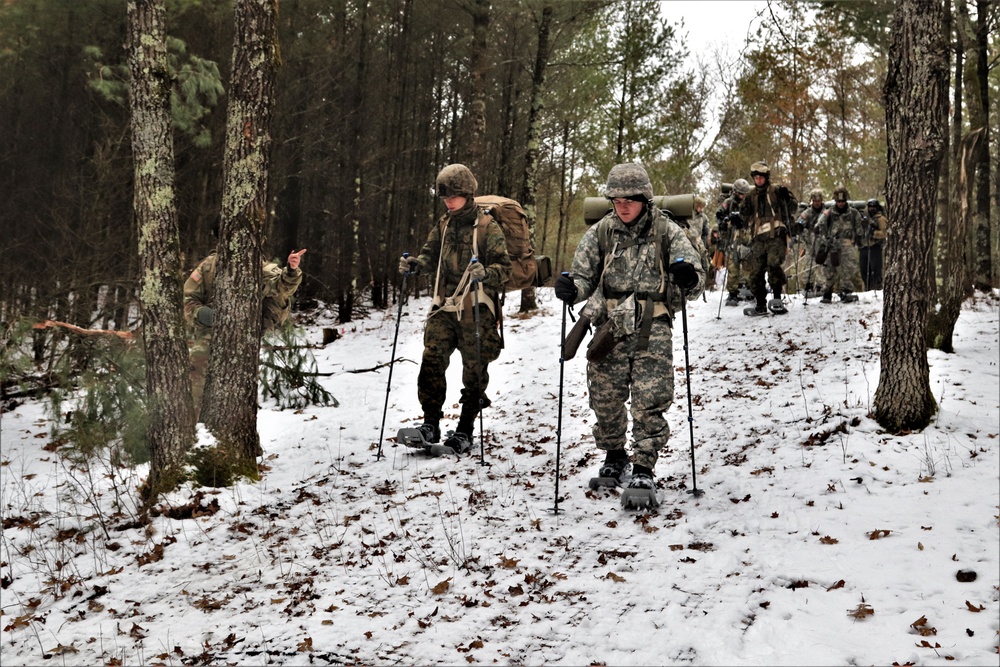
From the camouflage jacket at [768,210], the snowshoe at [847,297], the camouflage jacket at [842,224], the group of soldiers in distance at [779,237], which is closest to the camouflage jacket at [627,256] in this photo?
the group of soldiers in distance at [779,237]

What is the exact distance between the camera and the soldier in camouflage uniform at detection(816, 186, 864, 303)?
44.2ft

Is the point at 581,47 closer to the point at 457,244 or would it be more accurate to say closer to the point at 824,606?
the point at 457,244

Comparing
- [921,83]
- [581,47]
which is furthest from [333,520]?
[581,47]

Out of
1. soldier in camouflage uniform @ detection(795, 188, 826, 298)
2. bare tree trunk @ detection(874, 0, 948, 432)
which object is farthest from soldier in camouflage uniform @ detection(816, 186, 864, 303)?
bare tree trunk @ detection(874, 0, 948, 432)

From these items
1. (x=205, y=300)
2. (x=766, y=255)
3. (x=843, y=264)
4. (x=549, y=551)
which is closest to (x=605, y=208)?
(x=549, y=551)

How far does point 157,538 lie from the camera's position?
17.4 feet

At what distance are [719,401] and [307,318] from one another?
44.6ft

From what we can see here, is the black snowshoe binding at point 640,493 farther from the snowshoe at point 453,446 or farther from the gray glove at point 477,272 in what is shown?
the gray glove at point 477,272

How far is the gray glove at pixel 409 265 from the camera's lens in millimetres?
7249

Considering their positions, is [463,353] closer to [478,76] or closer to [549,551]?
[549,551]

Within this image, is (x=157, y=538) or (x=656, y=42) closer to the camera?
(x=157, y=538)

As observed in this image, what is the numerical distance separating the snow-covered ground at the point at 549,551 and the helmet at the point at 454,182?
8.67 feet

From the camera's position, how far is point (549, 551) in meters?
4.84

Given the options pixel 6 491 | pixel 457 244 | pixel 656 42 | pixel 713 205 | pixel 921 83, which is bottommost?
pixel 6 491
